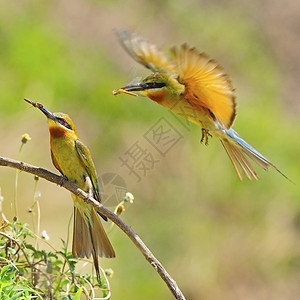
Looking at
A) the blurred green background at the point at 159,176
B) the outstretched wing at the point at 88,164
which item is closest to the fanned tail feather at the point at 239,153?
the outstretched wing at the point at 88,164

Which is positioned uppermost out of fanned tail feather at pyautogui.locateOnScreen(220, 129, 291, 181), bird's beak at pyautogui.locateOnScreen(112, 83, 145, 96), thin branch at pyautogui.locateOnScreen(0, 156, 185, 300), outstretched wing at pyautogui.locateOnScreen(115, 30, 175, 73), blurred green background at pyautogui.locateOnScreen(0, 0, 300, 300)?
blurred green background at pyautogui.locateOnScreen(0, 0, 300, 300)

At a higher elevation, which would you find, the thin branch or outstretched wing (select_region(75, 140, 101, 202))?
outstretched wing (select_region(75, 140, 101, 202))

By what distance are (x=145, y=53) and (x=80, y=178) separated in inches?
11.5

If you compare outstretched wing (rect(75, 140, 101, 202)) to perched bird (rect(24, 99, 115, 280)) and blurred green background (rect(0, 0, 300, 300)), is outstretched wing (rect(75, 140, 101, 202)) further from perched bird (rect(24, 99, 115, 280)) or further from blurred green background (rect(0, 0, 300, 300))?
blurred green background (rect(0, 0, 300, 300))

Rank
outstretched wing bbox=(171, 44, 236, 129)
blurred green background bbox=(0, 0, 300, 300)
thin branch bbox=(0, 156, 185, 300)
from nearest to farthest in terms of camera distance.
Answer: thin branch bbox=(0, 156, 185, 300)
outstretched wing bbox=(171, 44, 236, 129)
blurred green background bbox=(0, 0, 300, 300)

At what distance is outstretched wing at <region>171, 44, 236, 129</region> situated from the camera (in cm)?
139

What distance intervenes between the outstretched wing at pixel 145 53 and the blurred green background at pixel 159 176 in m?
1.55

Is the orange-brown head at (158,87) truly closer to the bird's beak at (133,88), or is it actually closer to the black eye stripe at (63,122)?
the bird's beak at (133,88)

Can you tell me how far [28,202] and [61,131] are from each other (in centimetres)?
170

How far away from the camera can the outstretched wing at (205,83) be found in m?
1.39

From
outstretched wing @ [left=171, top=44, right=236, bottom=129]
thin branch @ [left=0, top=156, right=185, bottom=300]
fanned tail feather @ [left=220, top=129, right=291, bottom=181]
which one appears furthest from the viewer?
fanned tail feather @ [left=220, top=129, right=291, bottom=181]

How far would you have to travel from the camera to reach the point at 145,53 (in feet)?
4.78

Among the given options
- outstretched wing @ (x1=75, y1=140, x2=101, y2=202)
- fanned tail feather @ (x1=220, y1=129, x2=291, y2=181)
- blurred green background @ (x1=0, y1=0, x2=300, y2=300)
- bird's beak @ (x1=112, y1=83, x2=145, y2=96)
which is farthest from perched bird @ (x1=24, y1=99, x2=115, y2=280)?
blurred green background @ (x1=0, y1=0, x2=300, y2=300)

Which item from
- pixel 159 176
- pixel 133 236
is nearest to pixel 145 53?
pixel 133 236
